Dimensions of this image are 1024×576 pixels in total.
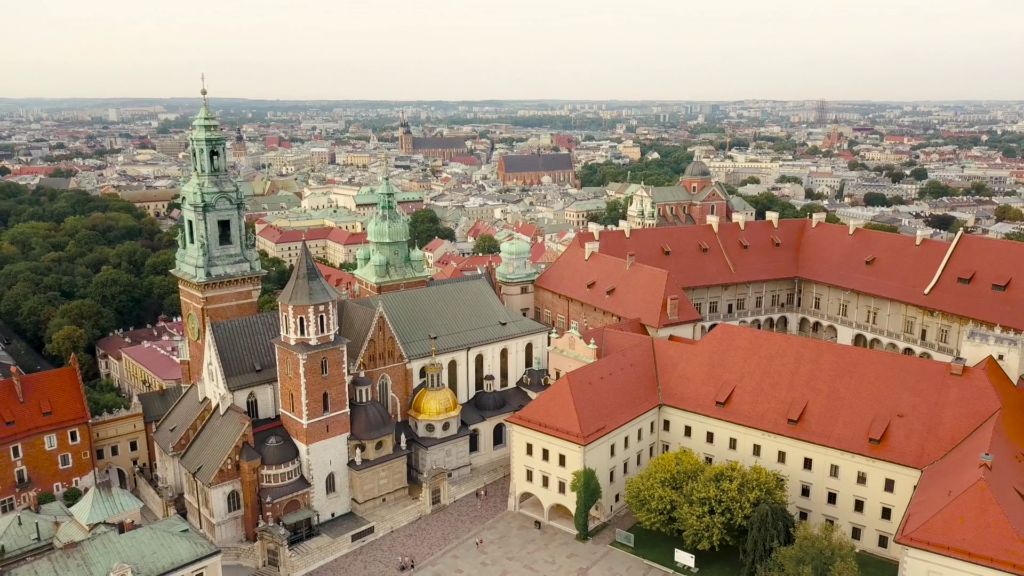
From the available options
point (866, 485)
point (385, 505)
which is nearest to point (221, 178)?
point (385, 505)

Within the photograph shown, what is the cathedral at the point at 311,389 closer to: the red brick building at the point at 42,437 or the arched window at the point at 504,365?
the arched window at the point at 504,365


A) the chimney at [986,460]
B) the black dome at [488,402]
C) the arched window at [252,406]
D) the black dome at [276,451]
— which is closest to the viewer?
the chimney at [986,460]

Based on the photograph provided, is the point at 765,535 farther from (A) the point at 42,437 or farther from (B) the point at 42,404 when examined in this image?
(B) the point at 42,404

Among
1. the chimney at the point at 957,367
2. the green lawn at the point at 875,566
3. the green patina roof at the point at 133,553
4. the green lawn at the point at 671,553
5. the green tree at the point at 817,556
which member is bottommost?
the green lawn at the point at 671,553

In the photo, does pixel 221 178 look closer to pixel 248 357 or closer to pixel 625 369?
pixel 248 357

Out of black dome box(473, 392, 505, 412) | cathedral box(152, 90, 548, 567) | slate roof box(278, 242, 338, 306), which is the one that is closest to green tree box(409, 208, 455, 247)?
cathedral box(152, 90, 548, 567)

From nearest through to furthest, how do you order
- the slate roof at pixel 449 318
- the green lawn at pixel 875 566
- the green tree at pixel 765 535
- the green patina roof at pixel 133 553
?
the green patina roof at pixel 133 553 < the green tree at pixel 765 535 < the green lawn at pixel 875 566 < the slate roof at pixel 449 318

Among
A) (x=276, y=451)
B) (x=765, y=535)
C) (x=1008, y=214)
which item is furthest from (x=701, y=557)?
(x=1008, y=214)

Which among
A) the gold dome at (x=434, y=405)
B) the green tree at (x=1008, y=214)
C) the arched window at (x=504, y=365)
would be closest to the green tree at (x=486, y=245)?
the arched window at (x=504, y=365)
